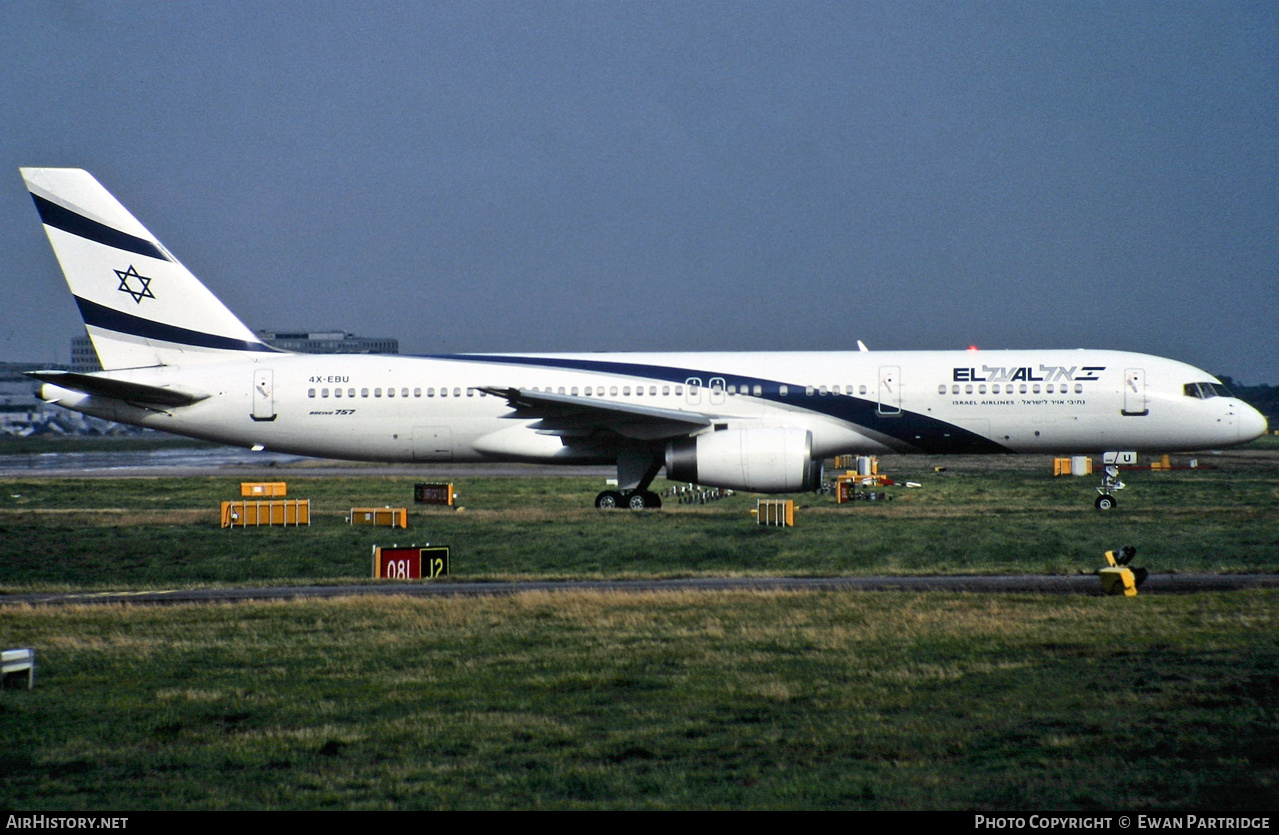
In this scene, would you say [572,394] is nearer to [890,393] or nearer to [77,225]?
[890,393]

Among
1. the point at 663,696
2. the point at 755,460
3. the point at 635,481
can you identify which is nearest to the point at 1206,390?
the point at 755,460

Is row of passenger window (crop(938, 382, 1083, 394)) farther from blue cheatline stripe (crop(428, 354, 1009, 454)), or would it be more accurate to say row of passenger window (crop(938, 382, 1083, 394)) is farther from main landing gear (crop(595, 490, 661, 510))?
main landing gear (crop(595, 490, 661, 510))

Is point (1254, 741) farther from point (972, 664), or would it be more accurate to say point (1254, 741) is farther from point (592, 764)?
point (592, 764)

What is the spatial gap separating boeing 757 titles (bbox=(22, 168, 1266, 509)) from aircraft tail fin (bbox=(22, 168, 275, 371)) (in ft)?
0.13

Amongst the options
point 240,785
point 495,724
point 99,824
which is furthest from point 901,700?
point 99,824

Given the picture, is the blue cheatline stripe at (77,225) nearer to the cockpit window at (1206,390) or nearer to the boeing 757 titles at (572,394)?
the boeing 757 titles at (572,394)

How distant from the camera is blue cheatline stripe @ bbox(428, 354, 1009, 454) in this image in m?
31.6

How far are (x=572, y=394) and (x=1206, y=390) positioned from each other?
57.8 ft

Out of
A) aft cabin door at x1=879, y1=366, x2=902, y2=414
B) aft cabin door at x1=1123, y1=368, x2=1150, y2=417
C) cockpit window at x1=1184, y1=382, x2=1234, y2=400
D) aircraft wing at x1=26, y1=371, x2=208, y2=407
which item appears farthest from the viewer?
cockpit window at x1=1184, y1=382, x2=1234, y2=400

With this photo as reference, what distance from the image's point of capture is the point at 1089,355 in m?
32.6

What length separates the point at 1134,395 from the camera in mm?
31844

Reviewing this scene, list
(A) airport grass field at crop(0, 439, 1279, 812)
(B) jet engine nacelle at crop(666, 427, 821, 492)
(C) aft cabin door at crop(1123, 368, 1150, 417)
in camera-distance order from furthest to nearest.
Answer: (C) aft cabin door at crop(1123, 368, 1150, 417) → (B) jet engine nacelle at crop(666, 427, 821, 492) → (A) airport grass field at crop(0, 439, 1279, 812)

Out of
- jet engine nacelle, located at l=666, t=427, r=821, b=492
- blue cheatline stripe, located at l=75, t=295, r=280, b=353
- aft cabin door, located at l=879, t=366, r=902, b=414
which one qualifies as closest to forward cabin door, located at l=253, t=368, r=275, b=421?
blue cheatline stripe, located at l=75, t=295, r=280, b=353

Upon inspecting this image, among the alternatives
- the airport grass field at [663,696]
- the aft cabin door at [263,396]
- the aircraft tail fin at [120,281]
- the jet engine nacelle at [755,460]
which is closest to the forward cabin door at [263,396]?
the aft cabin door at [263,396]
